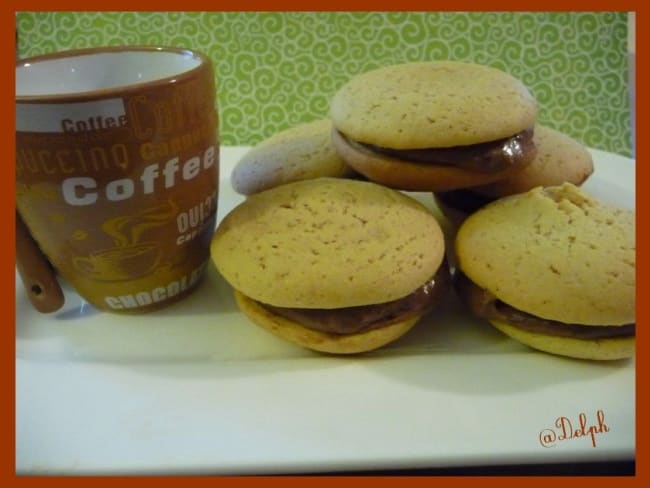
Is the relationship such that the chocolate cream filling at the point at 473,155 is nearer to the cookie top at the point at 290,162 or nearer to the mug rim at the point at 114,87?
the cookie top at the point at 290,162

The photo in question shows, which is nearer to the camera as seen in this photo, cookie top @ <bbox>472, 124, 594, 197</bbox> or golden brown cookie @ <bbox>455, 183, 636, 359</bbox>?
golden brown cookie @ <bbox>455, 183, 636, 359</bbox>

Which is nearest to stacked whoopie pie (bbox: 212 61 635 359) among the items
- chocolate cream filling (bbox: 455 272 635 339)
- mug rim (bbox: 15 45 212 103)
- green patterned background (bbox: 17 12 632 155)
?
chocolate cream filling (bbox: 455 272 635 339)

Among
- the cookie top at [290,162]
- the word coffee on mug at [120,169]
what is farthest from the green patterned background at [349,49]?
the word coffee on mug at [120,169]

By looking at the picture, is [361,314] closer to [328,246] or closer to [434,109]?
[328,246]

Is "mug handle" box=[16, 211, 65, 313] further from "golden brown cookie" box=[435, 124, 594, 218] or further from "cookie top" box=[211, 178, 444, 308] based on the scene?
"golden brown cookie" box=[435, 124, 594, 218]

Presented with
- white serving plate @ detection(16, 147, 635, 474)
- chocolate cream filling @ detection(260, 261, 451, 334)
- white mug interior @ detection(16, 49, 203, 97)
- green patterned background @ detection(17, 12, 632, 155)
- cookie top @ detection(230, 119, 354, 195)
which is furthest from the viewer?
green patterned background @ detection(17, 12, 632, 155)

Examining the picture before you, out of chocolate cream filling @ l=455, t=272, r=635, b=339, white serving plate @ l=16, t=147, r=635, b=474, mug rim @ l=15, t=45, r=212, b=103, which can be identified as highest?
mug rim @ l=15, t=45, r=212, b=103

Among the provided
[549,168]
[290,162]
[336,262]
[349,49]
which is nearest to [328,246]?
[336,262]
